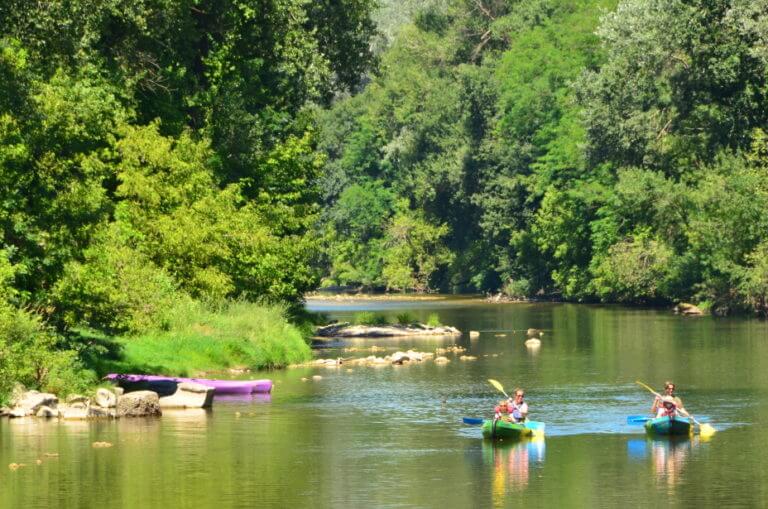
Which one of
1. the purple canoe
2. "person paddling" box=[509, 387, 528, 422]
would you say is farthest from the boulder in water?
"person paddling" box=[509, 387, 528, 422]

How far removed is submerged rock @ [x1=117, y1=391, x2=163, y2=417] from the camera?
45.9 meters

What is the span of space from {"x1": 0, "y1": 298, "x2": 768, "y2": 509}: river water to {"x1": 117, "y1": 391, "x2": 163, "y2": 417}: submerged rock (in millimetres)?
957

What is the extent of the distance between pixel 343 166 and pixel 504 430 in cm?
13870

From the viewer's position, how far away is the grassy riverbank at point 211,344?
181ft

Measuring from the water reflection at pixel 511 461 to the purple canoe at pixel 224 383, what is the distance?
43.3ft

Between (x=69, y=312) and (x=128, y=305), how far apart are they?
8.44 feet

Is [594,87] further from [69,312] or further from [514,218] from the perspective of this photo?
[69,312]

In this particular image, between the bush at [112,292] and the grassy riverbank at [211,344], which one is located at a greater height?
the bush at [112,292]

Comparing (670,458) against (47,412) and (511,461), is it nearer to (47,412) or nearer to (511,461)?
(511,461)

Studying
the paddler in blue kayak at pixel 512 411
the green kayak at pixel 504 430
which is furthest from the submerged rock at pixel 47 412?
the paddler in blue kayak at pixel 512 411

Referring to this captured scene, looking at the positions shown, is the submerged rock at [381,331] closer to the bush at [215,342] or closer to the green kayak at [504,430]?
the bush at [215,342]

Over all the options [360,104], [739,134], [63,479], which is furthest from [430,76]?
[63,479]

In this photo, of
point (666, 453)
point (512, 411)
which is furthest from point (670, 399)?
point (512, 411)

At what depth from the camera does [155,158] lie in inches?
2525
